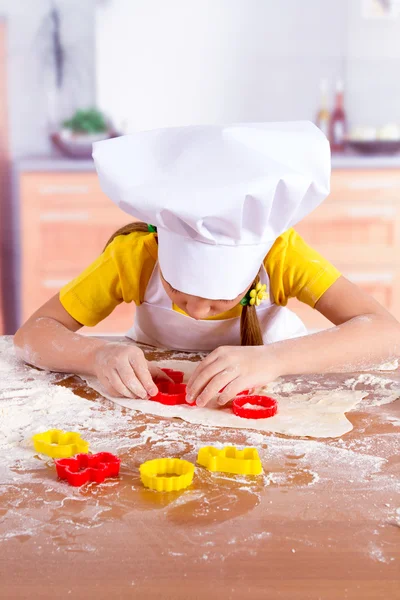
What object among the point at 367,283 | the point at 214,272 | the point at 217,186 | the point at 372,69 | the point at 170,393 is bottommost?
the point at 367,283

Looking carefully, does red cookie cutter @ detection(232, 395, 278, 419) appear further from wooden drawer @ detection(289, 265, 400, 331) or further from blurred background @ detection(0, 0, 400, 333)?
blurred background @ detection(0, 0, 400, 333)

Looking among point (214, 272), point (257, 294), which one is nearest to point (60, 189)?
point (257, 294)

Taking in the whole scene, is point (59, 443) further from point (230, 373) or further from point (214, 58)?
point (214, 58)

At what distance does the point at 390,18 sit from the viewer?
3.51 m

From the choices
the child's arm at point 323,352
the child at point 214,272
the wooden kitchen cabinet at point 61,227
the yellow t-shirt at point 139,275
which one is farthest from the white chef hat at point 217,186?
the wooden kitchen cabinet at point 61,227

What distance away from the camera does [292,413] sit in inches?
37.7

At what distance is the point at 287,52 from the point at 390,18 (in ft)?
1.64

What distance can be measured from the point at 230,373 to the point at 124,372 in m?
0.15

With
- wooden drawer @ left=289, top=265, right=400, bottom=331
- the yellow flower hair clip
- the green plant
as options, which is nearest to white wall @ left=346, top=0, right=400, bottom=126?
wooden drawer @ left=289, top=265, right=400, bottom=331

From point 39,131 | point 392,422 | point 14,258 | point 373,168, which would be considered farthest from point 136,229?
point 39,131

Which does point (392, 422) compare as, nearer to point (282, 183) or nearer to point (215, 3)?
point (282, 183)

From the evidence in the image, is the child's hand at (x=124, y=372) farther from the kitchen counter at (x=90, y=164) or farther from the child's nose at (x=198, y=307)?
the kitchen counter at (x=90, y=164)

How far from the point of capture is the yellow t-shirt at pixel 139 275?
4.18 ft

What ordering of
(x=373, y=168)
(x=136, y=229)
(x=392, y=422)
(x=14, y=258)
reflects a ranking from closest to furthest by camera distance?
(x=392, y=422) → (x=136, y=229) → (x=373, y=168) → (x=14, y=258)
